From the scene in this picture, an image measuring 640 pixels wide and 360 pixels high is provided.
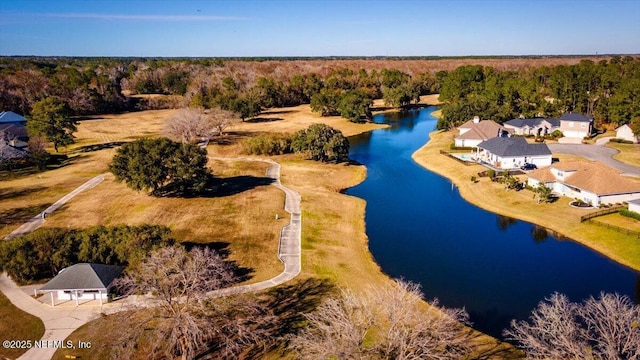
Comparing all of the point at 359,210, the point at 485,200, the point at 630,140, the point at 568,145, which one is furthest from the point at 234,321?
the point at 630,140

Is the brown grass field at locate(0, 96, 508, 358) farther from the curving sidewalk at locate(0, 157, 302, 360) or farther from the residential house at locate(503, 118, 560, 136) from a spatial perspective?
the residential house at locate(503, 118, 560, 136)

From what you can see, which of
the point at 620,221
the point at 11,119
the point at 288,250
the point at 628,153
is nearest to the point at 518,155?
the point at 628,153

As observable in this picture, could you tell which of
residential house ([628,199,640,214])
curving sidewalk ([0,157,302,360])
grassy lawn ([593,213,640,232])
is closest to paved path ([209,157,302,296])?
curving sidewalk ([0,157,302,360])

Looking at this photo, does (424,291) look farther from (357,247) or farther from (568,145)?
(568,145)

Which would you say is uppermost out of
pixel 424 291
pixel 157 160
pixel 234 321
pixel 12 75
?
pixel 12 75

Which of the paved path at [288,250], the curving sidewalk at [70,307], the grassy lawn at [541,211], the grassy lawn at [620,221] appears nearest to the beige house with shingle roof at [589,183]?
the grassy lawn at [541,211]

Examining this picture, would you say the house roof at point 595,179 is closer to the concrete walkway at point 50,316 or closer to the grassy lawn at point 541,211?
the grassy lawn at point 541,211
